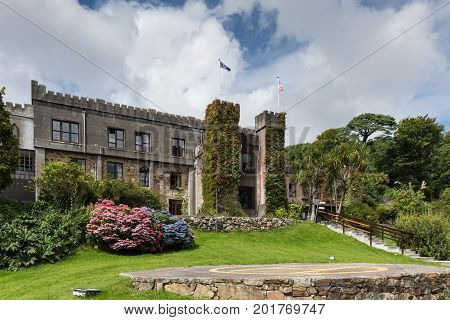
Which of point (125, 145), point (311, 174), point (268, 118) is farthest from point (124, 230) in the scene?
point (311, 174)

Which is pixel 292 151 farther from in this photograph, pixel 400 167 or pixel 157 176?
pixel 157 176

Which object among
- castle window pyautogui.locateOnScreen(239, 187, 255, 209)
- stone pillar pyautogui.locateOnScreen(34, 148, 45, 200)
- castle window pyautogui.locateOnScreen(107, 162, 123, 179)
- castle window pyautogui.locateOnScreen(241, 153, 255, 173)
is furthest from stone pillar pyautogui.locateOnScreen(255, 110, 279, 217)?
stone pillar pyautogui.locateOnScreen(34, 148, 45, 200)

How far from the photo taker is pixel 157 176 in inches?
1307

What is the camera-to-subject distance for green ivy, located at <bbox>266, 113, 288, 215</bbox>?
33.7 meters

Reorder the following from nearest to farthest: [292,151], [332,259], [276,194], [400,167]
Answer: [332,259]
[276,194]
[400,167]
[292,151]

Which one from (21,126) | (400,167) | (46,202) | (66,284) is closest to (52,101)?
(21,126)

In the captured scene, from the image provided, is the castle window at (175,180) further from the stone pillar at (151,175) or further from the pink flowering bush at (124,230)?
the pink flowering bush at (124,230)

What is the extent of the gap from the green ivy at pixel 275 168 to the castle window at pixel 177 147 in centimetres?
759

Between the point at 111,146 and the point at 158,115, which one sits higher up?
the point at 158,115

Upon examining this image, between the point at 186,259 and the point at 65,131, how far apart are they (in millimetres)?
18374

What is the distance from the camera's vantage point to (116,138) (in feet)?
105

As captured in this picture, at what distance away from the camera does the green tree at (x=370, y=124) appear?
2544 inches

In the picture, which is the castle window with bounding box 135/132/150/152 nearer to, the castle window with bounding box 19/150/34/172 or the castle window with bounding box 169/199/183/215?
the castle window with bounding box 169/199/183/215

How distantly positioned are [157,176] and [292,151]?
132ft
